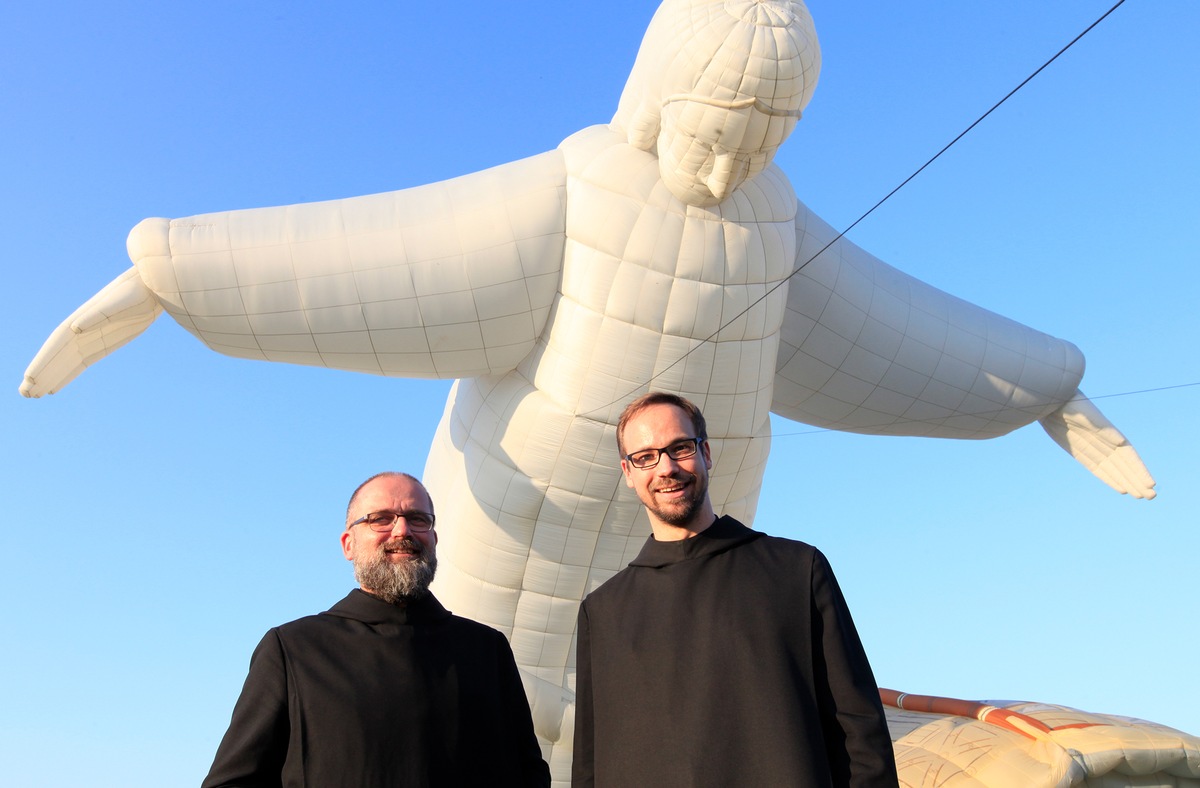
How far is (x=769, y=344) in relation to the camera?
25.3 ft

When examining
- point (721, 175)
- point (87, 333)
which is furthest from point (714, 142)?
point (87, 333)

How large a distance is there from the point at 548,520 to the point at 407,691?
4593mm

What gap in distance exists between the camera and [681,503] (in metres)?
2.98

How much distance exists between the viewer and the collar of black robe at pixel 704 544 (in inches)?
119

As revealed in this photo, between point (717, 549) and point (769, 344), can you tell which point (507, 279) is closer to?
point (769, 344)

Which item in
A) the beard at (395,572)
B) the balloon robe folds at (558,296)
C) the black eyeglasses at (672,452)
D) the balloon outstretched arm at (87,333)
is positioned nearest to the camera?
the black eyeglasses at (672,452)

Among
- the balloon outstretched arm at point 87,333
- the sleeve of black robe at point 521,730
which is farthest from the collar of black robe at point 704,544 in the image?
the balloon outstretched arm at point 87,333

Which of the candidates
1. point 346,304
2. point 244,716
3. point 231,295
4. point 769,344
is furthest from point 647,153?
point 244,716

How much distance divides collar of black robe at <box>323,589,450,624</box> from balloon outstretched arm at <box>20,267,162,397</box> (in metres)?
4.14

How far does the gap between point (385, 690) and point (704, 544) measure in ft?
3.08

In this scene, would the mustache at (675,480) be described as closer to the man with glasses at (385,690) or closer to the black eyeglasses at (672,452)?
the black eyeglasses at (672,452)

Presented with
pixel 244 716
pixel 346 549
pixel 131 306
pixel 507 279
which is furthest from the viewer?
pixel 507 279

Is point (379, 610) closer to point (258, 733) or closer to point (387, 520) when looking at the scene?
point (387, 520)

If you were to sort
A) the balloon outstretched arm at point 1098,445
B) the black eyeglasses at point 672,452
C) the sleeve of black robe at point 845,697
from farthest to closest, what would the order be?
1. the balloon outstretched arm at point 1098,445
2. the black eyeglasses at point 672,452
3. the sleeve of black robe at point 845,697
